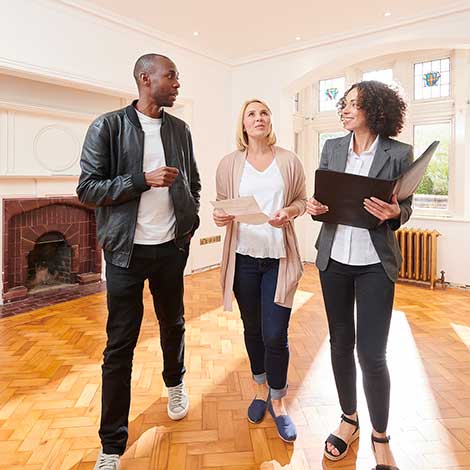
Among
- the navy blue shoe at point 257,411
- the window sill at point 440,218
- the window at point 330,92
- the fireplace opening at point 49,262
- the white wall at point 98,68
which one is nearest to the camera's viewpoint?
the navy blue shoe at point 257,411

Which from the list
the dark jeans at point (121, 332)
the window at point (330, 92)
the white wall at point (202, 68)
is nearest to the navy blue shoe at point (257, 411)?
the dark jeans at point (121, 332)

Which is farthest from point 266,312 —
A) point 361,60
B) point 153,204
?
point 361,60

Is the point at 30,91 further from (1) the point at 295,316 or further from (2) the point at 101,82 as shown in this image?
(1) the point at 295,316

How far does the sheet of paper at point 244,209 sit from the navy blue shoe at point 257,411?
969 millimetres

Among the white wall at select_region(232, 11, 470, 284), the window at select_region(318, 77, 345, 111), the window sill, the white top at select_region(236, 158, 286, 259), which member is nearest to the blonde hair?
the white top at select_region(236, 158, 286, 259)

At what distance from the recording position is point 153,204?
173 cm

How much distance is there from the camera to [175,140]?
1814 millimetres

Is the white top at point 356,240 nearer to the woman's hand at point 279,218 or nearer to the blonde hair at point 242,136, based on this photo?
the woman's hand at point 279,218

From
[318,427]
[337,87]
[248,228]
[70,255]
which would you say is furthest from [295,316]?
[337,87]

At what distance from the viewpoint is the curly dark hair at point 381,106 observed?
1.62m

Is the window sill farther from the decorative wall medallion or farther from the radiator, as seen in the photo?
the decorative wall medallion

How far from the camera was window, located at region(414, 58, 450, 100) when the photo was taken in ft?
18.3

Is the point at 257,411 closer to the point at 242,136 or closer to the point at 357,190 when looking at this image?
the point at 357,190

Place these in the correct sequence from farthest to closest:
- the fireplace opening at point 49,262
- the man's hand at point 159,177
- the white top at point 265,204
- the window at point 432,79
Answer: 1. the window at point 432,79
2. the fireplace opening at point 49,262
3. the white top at point 265,204
4. the man's hand at point 159,177
